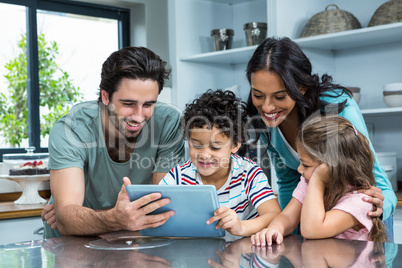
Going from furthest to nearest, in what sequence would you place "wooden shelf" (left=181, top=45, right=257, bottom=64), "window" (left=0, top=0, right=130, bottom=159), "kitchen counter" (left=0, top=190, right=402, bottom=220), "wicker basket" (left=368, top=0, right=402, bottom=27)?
"window" (left=0, top=0, right=130, bottom=159), "wooden shelf" (left=181, top=45, right=257, bottom=64), "kitchen counter" (left=0, top=190, right=402, bottom=220), "wicker basket" (left=368, top=0, right=402, bottom=27)

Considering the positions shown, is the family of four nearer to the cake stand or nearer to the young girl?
the young girl

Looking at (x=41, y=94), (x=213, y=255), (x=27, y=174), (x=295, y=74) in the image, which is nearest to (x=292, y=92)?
(x=295, y=74)

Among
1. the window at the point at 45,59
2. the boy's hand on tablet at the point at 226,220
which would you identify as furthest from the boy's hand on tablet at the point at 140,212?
the window at the point at 45,59

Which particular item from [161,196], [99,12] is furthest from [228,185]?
[99,12]

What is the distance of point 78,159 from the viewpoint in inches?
71.1

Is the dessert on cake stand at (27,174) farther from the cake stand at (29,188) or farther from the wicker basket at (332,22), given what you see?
the wicker basket at (332,22)

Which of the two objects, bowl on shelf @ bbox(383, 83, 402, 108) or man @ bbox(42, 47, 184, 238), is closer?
man @ bbox(42, 47, 184, 238)

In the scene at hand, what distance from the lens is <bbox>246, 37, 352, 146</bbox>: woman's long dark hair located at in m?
1.66

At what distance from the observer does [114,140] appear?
1.96 meters

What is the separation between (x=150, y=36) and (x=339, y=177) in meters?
2.57

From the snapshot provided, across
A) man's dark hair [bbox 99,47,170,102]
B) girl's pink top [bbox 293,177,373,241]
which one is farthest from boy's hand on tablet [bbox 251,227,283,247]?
man's dark hair [bbox 99,47,170,102]

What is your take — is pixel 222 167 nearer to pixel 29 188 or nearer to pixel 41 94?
pixel 29 188

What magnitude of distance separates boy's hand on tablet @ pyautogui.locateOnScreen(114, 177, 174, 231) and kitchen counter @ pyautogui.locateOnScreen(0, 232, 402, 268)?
7cm

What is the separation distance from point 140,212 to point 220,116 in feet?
1.81
